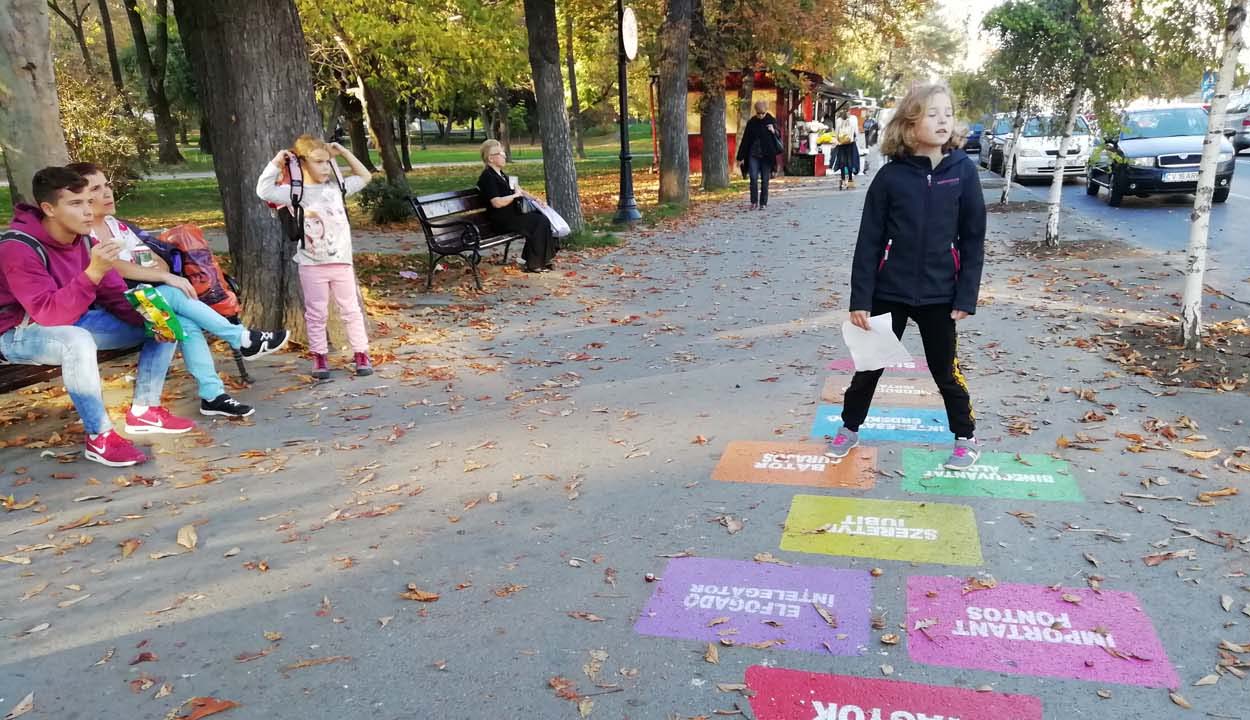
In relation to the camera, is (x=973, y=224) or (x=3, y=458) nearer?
(x=973, y=224)

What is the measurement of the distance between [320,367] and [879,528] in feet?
14.0

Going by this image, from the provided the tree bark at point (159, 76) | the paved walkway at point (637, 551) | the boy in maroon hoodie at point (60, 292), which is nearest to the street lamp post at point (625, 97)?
the paved walkway at point (637, 551)

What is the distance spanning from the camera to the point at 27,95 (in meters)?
5.62

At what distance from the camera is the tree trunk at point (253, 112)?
654 centimetres

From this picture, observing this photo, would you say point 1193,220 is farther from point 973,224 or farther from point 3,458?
point 3,458

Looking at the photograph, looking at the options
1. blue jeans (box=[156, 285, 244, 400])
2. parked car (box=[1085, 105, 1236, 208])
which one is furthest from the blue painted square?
parked car (box=[1085, 105, 1236, 208])

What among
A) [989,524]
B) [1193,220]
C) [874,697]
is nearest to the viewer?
[874,697]

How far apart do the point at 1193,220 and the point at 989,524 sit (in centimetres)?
361

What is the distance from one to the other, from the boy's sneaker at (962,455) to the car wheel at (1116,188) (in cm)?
1336

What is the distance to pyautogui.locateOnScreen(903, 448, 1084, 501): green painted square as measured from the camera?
→ 4.12 meters

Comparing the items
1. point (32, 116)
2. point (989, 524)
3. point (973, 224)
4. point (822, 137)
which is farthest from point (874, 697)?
point (822, 137)

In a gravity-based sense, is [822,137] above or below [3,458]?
above

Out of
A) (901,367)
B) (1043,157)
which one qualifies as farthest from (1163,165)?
(901,367)

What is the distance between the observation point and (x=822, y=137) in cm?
2678
